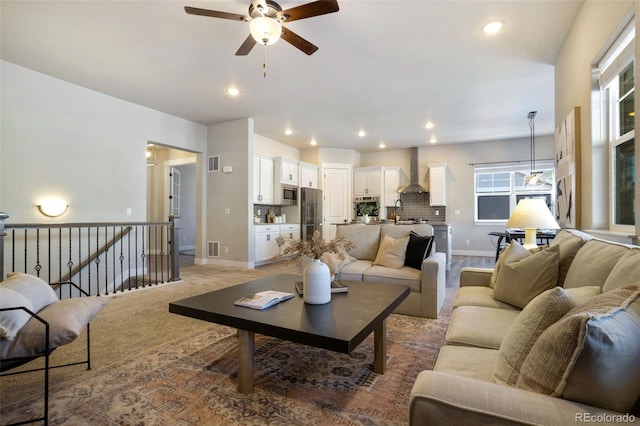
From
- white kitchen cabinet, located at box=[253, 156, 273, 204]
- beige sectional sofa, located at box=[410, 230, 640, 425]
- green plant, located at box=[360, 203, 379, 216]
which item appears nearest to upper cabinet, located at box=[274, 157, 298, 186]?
white kitchen cabinet, located at box=[253, 156, 273, 204]

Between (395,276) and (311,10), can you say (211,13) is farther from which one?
(395,276)

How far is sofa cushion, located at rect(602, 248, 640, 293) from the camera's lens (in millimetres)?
1080

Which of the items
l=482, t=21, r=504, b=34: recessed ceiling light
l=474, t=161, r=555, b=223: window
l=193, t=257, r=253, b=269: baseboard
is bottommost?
l=193, t=257, r=253, b=269: baseboard

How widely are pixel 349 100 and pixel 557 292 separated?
170 inches

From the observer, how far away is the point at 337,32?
3010 mm

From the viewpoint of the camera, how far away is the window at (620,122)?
2.05 meters

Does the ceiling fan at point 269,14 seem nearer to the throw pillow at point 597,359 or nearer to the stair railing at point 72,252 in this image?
the throw pillow at point 597,359

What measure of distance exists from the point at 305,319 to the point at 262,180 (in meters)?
5.05

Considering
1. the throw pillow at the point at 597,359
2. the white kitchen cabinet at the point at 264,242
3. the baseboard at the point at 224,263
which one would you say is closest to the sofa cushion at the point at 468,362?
the throw pillow at the point at 597,359

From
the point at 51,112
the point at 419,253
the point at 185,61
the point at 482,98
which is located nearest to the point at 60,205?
the point at 51,112

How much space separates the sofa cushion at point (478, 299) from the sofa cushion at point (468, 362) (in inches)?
27.8

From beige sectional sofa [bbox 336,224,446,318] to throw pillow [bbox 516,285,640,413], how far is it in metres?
2.13

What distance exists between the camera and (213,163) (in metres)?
6.18

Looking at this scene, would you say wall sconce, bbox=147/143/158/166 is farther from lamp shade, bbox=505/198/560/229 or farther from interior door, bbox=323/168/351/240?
lamp shade, bbox=505/198/560/229
